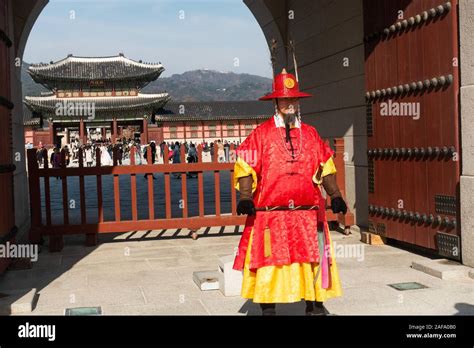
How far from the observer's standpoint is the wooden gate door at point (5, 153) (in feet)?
19.6

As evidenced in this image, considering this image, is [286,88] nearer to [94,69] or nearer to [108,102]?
[108,102]

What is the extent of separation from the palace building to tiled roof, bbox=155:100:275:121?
4.10 m

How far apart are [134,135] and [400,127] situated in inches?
2200


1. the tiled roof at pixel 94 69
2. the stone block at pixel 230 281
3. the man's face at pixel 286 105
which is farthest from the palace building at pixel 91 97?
the man's face at pixel 286 105

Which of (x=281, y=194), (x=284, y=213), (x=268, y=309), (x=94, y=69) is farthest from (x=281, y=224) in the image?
(x=94, y=69)

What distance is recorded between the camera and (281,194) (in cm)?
415

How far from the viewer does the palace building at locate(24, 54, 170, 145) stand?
53.4m

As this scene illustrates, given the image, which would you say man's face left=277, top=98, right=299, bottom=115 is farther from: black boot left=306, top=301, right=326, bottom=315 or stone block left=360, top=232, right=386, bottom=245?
stone block left=360, top=232, right=386, bottom=245

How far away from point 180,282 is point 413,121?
9.71 feet

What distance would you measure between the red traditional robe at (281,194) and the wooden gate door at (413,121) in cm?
223
